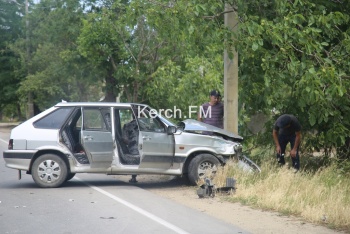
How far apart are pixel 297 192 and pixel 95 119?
4521 mm

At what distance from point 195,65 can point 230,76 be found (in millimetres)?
8659

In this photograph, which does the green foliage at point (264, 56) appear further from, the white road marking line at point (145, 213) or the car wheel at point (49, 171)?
the white road marking line at point (145, 213)

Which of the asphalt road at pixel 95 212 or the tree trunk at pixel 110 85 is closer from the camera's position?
the asphalt road at pixel 95 212

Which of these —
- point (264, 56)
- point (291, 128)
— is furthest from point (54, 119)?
point (291, 128)

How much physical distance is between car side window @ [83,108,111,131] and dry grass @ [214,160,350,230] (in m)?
2.54

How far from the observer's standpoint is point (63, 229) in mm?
9234

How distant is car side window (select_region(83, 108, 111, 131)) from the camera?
13.6 metres

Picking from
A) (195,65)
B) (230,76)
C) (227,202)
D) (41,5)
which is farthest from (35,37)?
(227,202)

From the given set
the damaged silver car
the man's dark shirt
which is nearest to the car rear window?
the damaged silver car

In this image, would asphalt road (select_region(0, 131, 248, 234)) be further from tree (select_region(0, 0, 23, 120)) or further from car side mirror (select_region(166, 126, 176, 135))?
tree (select_region(0, 0, 23, 120))

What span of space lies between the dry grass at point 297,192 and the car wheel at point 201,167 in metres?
0.26

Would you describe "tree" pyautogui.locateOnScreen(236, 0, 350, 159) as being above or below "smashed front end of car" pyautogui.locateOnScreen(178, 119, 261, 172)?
above

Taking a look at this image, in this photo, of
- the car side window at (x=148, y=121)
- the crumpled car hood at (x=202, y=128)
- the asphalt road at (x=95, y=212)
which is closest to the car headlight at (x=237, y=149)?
the crumpled car hood at (x=202, y=128)

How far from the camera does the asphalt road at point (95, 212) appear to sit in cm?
932
